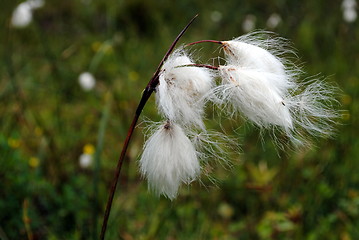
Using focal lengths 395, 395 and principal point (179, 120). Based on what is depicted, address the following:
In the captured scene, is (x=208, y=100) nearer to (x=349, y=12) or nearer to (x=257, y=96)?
(x=257, y=96)

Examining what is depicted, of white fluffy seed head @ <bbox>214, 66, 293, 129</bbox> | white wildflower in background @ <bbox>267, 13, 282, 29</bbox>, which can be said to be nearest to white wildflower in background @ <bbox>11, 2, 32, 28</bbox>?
white wildflower in background @ <bbox>267, 13, 282, 29</bbox>

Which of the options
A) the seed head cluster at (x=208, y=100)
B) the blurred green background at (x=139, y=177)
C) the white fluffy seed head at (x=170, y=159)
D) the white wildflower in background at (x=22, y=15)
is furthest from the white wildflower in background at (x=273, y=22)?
the white fluffy seed head at (x=170, y=159)

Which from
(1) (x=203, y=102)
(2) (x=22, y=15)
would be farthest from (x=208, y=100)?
(2) (x=22, y=15)

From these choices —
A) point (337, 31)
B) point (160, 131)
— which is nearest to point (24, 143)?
point (160, 131)

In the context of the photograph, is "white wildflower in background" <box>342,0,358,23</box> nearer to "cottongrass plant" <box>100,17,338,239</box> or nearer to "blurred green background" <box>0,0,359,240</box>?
"blurred green background" <box>0,0,359,240</box>

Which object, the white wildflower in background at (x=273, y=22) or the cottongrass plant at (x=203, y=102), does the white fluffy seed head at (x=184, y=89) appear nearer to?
the cottongrass plant at (x=203, y=102)

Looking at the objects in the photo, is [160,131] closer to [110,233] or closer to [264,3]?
[110,233]

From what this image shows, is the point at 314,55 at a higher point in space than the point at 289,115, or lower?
lower
